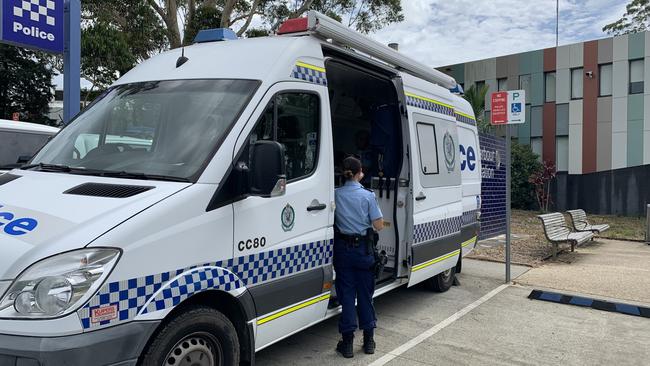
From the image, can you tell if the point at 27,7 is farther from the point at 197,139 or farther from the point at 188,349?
the point at 188,349

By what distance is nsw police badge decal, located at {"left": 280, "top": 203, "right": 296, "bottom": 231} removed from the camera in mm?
3676

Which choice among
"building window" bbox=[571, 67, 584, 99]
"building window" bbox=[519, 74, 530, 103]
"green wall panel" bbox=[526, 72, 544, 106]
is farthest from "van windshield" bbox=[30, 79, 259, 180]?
"building window" bbox=[519, 74, 530, 103]

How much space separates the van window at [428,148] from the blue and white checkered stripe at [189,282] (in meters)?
2.26

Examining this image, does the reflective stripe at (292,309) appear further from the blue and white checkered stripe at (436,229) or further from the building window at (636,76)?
the building window at (636,76)

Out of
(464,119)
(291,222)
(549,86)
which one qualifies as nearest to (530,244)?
(464,119)

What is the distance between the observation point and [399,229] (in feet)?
18.0

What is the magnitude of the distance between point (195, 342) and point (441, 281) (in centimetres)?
443

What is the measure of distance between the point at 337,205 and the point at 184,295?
5.93 ft

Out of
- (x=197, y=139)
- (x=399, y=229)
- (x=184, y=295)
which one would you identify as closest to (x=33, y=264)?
(x=184, y=295)

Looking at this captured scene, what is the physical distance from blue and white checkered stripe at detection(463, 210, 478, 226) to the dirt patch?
206 centimetres

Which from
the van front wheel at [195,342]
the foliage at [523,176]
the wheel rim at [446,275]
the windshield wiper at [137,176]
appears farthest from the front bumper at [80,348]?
the foliage at [523,176]

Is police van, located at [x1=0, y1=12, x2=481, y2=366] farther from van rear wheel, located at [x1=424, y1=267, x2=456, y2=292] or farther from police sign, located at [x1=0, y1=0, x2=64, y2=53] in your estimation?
police sign, located at [x1=0, y1=0, x2=64, y2=53]

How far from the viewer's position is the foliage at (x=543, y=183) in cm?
2356

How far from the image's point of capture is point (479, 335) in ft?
17.1
